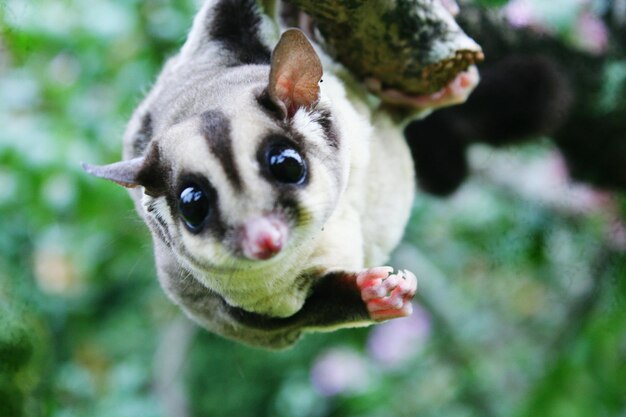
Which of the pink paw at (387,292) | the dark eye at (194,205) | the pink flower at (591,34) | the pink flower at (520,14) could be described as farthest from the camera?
the pink flower at (591,34)

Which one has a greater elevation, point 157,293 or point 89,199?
point 89,199

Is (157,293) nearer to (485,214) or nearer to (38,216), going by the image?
(38,216)

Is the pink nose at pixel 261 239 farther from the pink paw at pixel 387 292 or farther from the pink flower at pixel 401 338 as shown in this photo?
the pink flower at pixel 401 338

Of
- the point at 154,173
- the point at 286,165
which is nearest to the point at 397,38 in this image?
the point at 286,165

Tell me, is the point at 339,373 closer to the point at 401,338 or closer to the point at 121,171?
the point at 401,338

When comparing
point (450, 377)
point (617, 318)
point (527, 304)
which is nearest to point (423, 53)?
point (617, 318)

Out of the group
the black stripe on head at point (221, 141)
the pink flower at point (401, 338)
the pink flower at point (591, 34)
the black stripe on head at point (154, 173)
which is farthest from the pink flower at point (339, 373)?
the black stripe on head at point (221, 141)
